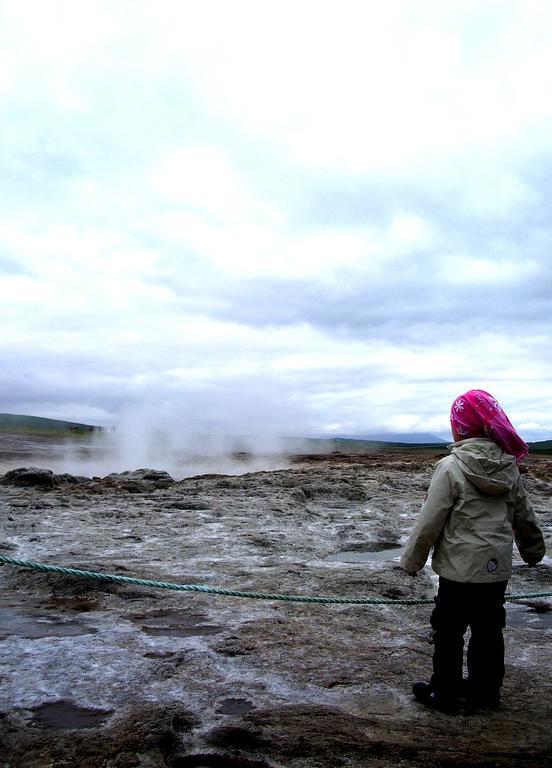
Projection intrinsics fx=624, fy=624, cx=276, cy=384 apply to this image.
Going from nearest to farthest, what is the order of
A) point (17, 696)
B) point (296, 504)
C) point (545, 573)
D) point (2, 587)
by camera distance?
point (17, 696) → point (2, 587) → point (545, 573) → point (296, 504)

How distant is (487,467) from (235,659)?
2242mm

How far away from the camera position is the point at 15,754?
3072mm

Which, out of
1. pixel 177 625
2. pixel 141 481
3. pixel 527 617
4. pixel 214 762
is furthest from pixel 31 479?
pixel 214 762

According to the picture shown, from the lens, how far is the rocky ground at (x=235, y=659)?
3180mm

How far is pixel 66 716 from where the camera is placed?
3488 mm

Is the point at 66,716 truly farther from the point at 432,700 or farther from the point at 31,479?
the point at 31,479

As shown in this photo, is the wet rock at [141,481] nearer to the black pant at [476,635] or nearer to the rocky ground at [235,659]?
the rocky ground at [235,659]

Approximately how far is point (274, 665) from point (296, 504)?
7.52m

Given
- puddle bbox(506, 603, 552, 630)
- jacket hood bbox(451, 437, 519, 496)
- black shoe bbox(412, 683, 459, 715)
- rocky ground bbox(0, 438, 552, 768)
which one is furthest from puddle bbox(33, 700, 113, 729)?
puddle bbox(506, 603, 552, 630)

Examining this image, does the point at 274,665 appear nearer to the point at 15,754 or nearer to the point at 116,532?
the point at 15,754

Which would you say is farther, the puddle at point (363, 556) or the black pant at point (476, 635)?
the puddle at point (363, 556)

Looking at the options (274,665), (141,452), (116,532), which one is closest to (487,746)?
(274,665)

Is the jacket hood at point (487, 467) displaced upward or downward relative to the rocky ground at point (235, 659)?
upward

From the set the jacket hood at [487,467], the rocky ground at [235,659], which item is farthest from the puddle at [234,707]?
the jacket hood at [487,467]
